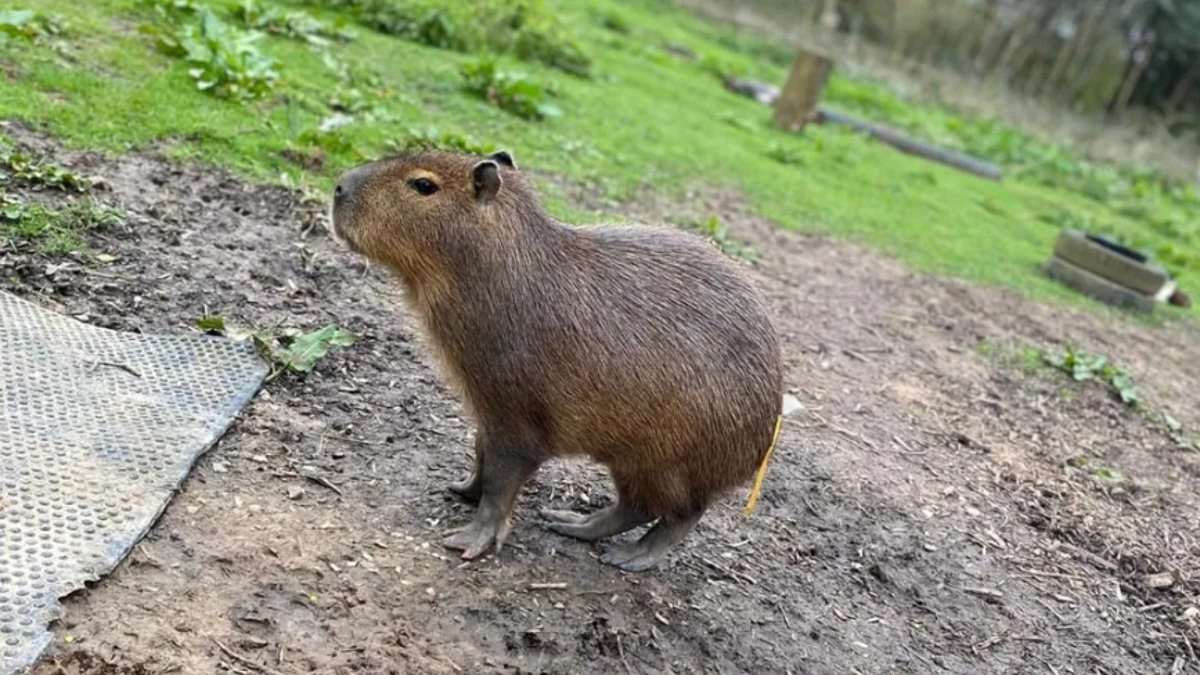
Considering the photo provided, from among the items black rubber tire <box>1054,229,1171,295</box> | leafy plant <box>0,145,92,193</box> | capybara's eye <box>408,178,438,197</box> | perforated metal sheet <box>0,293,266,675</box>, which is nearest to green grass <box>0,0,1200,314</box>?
black rubber tire <box>1054,229,1171,295</box>

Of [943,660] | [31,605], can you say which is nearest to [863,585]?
[943,660]

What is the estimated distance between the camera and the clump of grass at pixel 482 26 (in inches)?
356

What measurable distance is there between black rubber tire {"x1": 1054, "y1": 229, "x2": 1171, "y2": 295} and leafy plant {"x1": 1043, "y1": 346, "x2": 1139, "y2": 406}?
92.7 inches

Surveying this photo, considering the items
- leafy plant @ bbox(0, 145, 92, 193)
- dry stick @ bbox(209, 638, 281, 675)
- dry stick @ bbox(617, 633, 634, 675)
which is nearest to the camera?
dry stick @ bbox(209, 638, 281, 675)

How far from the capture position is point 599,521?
133 inches

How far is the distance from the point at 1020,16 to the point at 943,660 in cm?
Result: 2135

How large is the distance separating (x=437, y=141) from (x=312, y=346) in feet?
8.88

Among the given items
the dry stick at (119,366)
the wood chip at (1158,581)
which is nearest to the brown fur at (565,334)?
the dry stick at (119,366)

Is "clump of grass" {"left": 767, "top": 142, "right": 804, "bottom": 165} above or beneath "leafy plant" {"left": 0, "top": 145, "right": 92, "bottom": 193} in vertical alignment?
beneath

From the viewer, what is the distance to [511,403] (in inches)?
120

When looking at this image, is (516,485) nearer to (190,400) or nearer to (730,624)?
(730,624)

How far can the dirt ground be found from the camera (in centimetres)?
278

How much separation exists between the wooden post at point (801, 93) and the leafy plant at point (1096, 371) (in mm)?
5517

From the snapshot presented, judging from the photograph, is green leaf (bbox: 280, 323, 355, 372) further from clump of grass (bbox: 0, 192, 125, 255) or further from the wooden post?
the wooden post
